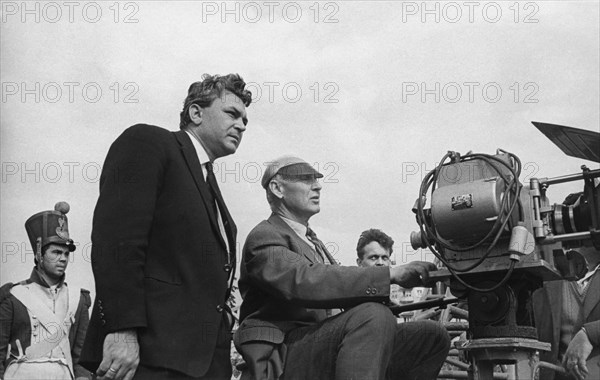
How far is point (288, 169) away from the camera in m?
4.20

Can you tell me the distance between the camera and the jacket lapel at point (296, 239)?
3818mm

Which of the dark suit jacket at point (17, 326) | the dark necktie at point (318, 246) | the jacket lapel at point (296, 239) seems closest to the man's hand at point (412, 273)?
the jacket lapel at point (296, 239)

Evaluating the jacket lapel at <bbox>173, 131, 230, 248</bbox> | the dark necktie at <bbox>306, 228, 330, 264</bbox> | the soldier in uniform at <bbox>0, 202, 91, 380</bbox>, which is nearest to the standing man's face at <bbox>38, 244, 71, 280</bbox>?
the soldier in uniform at <bbox>0, 202, 91, 380</bbox>

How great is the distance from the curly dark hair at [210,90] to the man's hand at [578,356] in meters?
2.21

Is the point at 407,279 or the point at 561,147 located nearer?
the point at 561,147

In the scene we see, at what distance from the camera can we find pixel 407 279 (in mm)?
3416

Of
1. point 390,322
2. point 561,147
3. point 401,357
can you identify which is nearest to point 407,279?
point 390,322

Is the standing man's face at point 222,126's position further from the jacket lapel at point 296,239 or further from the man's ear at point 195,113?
the jacket lapel at point 296,239

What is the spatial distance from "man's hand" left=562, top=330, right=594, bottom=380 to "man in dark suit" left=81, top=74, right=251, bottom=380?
198 centimetres

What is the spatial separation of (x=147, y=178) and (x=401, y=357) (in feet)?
4.64

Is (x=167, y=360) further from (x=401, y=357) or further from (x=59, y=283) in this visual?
(x=59, y=283)

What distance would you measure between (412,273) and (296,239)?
2.24 ft

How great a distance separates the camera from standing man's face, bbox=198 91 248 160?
379cm

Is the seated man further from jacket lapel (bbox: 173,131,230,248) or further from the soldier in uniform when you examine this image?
the soldier in uniform
